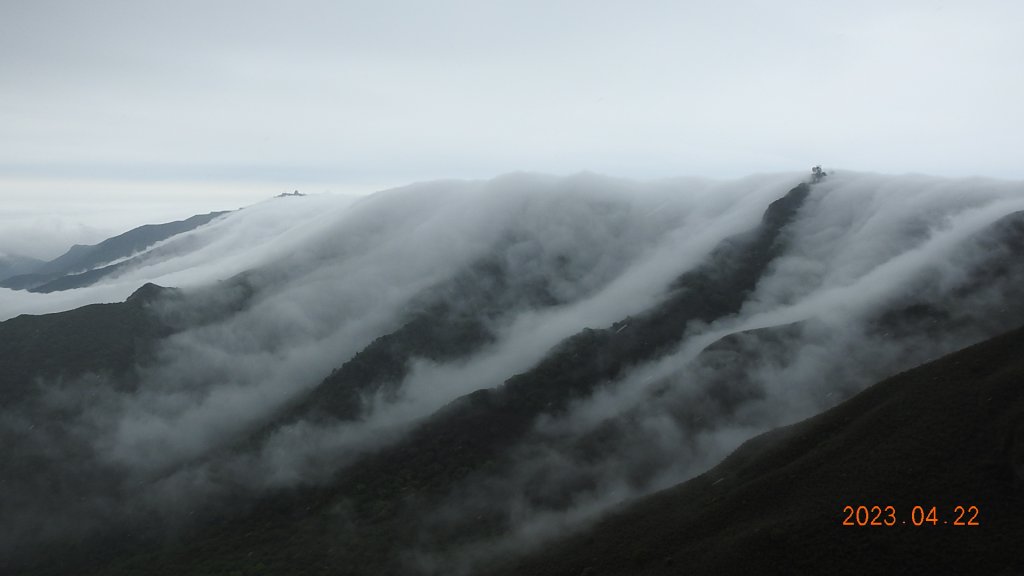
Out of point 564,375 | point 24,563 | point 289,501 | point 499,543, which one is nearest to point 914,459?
point 499,543

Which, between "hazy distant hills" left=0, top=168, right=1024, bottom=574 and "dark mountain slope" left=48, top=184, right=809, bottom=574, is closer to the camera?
"hazy distant hills" left=0, top=168, right=1024, bottom=574

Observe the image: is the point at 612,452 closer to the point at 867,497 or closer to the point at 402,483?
the point at 402,483

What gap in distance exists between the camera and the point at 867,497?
65.6 meters

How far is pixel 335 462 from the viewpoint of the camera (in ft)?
546

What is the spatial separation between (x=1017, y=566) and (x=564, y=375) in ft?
445
